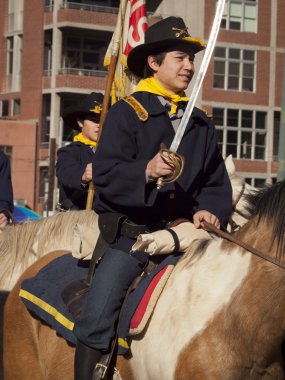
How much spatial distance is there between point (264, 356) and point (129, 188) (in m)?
1.27

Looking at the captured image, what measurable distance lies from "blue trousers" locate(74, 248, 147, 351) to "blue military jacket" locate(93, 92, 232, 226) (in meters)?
0.31

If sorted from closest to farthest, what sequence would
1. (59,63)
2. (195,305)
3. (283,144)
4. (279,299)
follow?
(279,299) < (195,305) < (283,144) < (59,63)

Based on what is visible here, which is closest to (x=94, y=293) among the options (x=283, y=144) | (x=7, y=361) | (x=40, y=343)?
(x=40, y=343)

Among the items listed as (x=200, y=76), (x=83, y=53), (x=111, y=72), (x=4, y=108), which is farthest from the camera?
(x=4, y=108)

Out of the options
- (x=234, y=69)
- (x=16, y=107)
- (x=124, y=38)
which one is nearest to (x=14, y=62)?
(x=16, y=107)

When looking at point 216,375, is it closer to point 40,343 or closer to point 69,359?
point 69,359

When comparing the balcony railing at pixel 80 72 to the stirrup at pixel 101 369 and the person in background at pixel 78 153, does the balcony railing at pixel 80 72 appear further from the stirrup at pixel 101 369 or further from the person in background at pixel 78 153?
the stirrup at pixel 101 369

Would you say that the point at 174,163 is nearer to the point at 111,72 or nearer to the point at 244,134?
the point at 111,72

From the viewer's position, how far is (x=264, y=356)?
460 centimetres

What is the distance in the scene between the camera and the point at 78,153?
9.73 meters

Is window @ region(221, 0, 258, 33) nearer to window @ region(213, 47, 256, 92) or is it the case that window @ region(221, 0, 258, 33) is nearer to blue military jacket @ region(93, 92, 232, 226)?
window @ region(213, 47, 256, 92)

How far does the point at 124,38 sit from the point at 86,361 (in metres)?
4.68

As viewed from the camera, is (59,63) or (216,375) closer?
(216,375)

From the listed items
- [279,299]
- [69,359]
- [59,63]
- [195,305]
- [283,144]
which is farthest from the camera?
[59,63]
